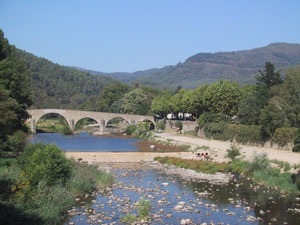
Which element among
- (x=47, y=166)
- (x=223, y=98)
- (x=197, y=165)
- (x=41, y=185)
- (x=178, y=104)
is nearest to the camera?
(x=41, y=185)

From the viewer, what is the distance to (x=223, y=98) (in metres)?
63.1

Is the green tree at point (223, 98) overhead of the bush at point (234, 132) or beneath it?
overhead

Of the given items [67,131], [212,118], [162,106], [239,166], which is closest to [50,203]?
[239,166]

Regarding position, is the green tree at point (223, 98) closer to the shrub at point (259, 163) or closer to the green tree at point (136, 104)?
the green tree at point (136, 104)

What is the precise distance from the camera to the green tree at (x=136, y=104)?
314 feet

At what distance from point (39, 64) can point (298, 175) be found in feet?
475

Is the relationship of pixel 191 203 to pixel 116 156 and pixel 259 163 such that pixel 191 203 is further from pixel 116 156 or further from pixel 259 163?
pixel 116 156

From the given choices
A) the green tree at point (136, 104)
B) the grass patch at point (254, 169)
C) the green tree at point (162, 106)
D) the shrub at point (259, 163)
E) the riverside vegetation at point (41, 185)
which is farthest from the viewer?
the green tree at point (136, 104)

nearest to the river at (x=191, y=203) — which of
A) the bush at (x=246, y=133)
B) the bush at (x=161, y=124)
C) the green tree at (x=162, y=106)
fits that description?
the bush at (x=246, y=133)

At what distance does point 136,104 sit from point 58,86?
2289 inches

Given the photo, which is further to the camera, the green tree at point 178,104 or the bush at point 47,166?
the green tree at point 178,104

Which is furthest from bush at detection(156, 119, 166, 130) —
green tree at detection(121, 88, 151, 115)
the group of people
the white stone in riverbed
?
the white stone in riverbed

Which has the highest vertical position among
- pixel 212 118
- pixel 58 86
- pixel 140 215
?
pixel 58 86

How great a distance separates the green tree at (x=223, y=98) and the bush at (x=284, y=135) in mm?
19646
